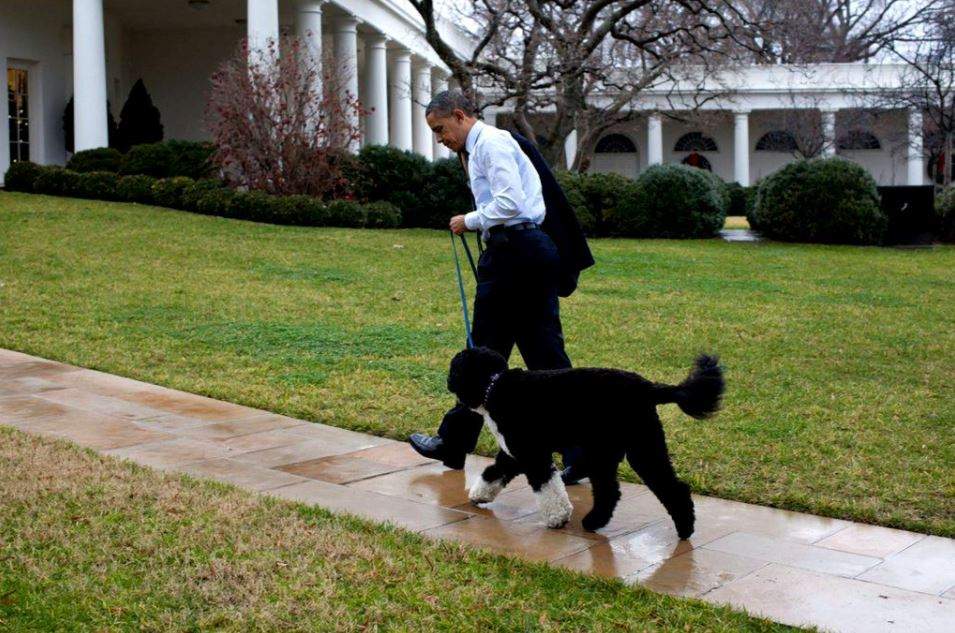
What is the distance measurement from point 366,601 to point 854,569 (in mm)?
1886

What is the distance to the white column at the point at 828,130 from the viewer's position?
4403cm

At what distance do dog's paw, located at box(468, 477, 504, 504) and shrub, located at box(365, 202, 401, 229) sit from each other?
14.0m

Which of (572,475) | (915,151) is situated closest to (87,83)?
(572,475)

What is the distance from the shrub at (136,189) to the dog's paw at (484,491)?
1529 cm

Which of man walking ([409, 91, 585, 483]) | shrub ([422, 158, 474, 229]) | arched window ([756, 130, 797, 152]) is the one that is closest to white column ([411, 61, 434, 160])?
arched window ([756, 130, 797, 152])

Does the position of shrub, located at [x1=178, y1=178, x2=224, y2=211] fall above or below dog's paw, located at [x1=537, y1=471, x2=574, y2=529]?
above

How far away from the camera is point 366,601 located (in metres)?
3.75

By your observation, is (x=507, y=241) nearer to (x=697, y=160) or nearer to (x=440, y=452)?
(x=440, y=452)

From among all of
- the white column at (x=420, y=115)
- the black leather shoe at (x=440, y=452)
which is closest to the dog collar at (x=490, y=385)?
the black leather shoe at (x=440, y=452)

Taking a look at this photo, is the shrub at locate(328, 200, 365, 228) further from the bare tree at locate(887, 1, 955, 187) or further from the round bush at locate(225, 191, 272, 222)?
the bare tree at locate(887, 1, 955, 187)

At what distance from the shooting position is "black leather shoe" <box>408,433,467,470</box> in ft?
18.6

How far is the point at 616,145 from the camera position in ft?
172

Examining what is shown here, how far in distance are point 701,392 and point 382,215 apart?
1521 cm

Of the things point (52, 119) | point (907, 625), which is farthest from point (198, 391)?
point (52, 119)
